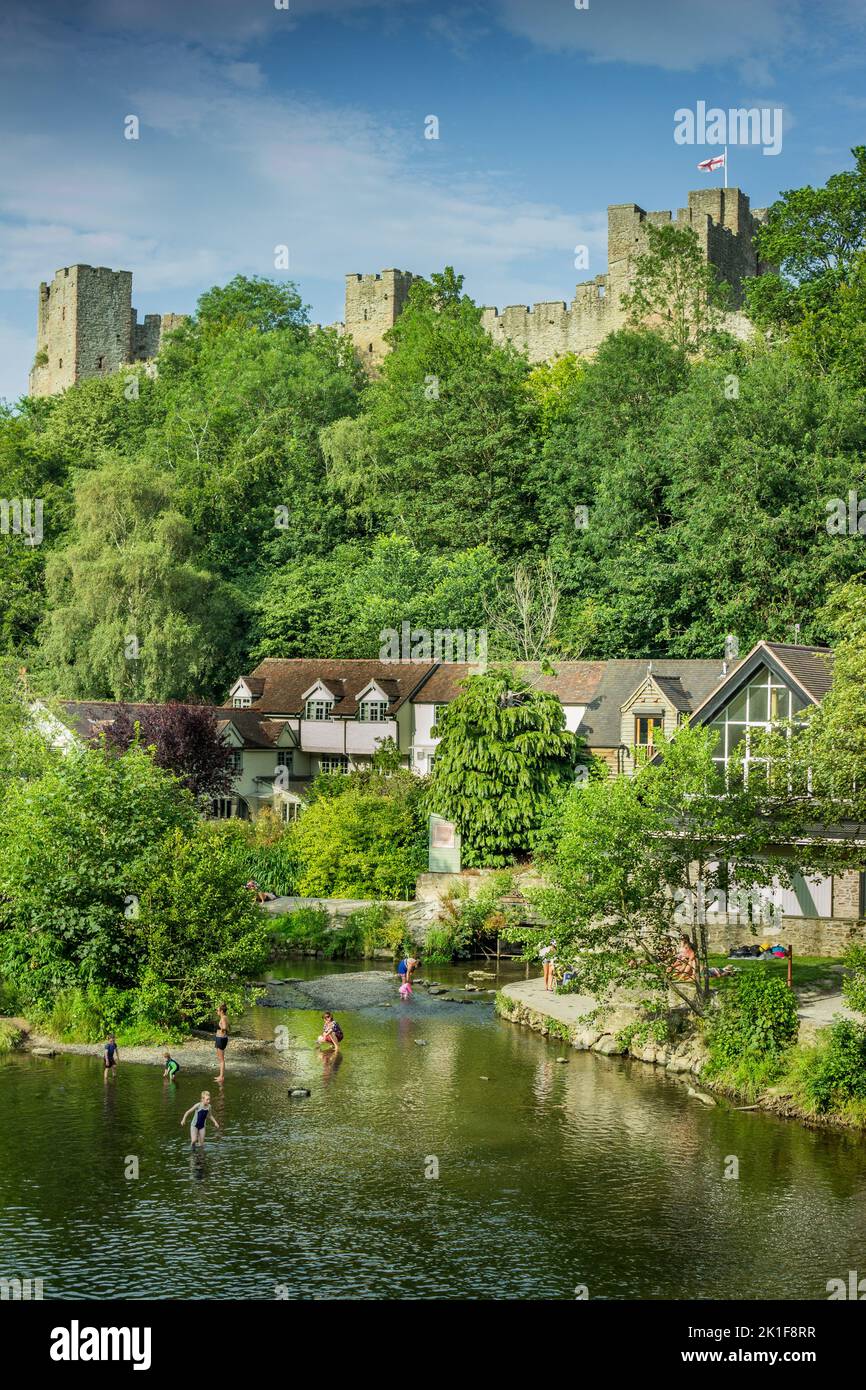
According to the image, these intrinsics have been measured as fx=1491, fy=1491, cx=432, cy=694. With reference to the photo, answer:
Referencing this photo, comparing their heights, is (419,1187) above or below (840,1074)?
below

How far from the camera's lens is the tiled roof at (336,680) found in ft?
203

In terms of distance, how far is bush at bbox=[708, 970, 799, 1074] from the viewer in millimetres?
30969

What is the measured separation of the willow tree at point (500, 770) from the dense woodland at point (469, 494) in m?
13.1

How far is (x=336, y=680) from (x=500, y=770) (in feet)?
52.5

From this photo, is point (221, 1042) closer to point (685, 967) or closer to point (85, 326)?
→ point (685, 967)

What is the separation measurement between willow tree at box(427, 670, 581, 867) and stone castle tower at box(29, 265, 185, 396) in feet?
207

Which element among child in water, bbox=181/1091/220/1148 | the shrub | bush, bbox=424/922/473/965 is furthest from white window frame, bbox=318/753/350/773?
child in water, bbox=181/1091/220/1148

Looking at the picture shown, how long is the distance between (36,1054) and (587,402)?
1875 inches

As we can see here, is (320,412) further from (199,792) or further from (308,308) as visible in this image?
(199,792)

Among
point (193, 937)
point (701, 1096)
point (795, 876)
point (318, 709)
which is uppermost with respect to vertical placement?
point (318, 709)

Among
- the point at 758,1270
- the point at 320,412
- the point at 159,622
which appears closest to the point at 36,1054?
the point at 758,1270

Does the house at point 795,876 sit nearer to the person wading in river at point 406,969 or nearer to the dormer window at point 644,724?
the person wading in river at point 406,969

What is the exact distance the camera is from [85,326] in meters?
104
